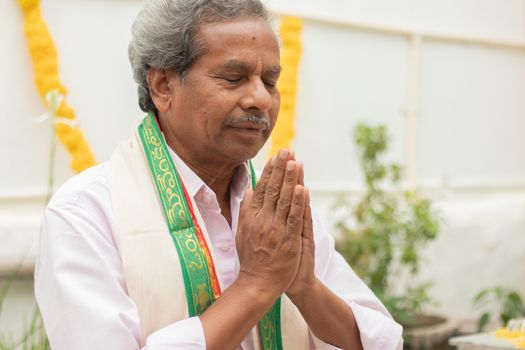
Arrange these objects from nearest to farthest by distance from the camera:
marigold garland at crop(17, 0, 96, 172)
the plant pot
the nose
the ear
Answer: the nose → the ear → marigold garland at crop(17, 0, 96, 172) → the plant pot

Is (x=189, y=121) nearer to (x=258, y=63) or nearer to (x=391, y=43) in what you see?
(x=258, y=63)

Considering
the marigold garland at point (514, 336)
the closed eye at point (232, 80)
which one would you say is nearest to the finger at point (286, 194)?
the closed eye at point (232, 80)

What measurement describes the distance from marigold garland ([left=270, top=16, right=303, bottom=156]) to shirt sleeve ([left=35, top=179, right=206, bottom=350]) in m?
3.55

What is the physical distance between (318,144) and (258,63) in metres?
3.78

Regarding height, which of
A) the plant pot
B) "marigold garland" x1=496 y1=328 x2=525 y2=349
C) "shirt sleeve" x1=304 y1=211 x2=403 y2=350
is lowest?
the plant pot

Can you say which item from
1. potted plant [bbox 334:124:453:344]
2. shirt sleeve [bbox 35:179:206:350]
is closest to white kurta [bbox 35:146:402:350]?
shirt sleeve [bbox 35:179:206:350]

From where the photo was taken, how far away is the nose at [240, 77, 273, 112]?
2328 mm

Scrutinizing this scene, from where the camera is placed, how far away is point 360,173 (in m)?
6.37

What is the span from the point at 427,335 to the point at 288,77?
71.1 inches

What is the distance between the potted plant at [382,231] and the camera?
560cm

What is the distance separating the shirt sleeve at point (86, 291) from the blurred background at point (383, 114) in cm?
253

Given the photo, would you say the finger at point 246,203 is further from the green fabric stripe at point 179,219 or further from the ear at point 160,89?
the ear at point 160,89

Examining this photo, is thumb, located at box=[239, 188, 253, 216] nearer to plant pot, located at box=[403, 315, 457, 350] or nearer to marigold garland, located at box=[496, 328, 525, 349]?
marigold garland, located at box=[496, 328, 525, 349]

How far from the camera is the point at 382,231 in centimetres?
570
